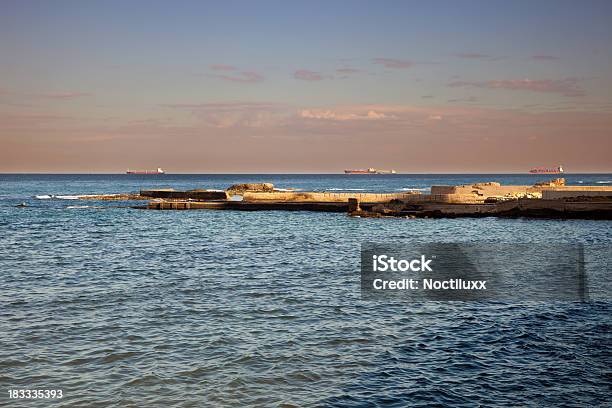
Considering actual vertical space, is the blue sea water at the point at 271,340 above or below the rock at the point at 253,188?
below

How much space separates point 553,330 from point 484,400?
6.66m

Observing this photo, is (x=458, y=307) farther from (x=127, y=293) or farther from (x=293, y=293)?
(x=127, y=293)

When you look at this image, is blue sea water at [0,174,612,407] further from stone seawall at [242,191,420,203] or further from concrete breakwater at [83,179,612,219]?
stone seawall at [242,191,420,203]

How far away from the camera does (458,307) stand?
22.3 meters

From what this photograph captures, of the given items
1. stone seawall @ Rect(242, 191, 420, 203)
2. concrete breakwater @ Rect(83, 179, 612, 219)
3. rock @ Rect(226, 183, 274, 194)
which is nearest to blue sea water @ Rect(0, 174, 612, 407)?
concrete breakwater @ Rect(83, 179, 612, 219)

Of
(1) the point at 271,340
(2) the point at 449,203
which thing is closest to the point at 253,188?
(2) the point at 449,203

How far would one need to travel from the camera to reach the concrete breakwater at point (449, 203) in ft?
198

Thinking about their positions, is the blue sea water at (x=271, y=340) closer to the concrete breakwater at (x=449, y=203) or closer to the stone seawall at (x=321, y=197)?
the concrete breakwater at (x=449, y=203)

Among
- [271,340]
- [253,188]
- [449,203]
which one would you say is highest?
[253,188]

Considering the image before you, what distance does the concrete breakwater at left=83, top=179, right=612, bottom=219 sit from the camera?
60.4 meters

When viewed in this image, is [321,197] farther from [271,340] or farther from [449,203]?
[271,340]

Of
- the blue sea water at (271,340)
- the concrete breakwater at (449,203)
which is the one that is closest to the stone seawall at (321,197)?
the concrete breakwater at (449,203)

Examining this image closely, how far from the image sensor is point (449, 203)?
6694 centimetres

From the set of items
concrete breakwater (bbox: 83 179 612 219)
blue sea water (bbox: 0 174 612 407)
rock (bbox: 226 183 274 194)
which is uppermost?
rock (bbox: 226 183 274 194)
